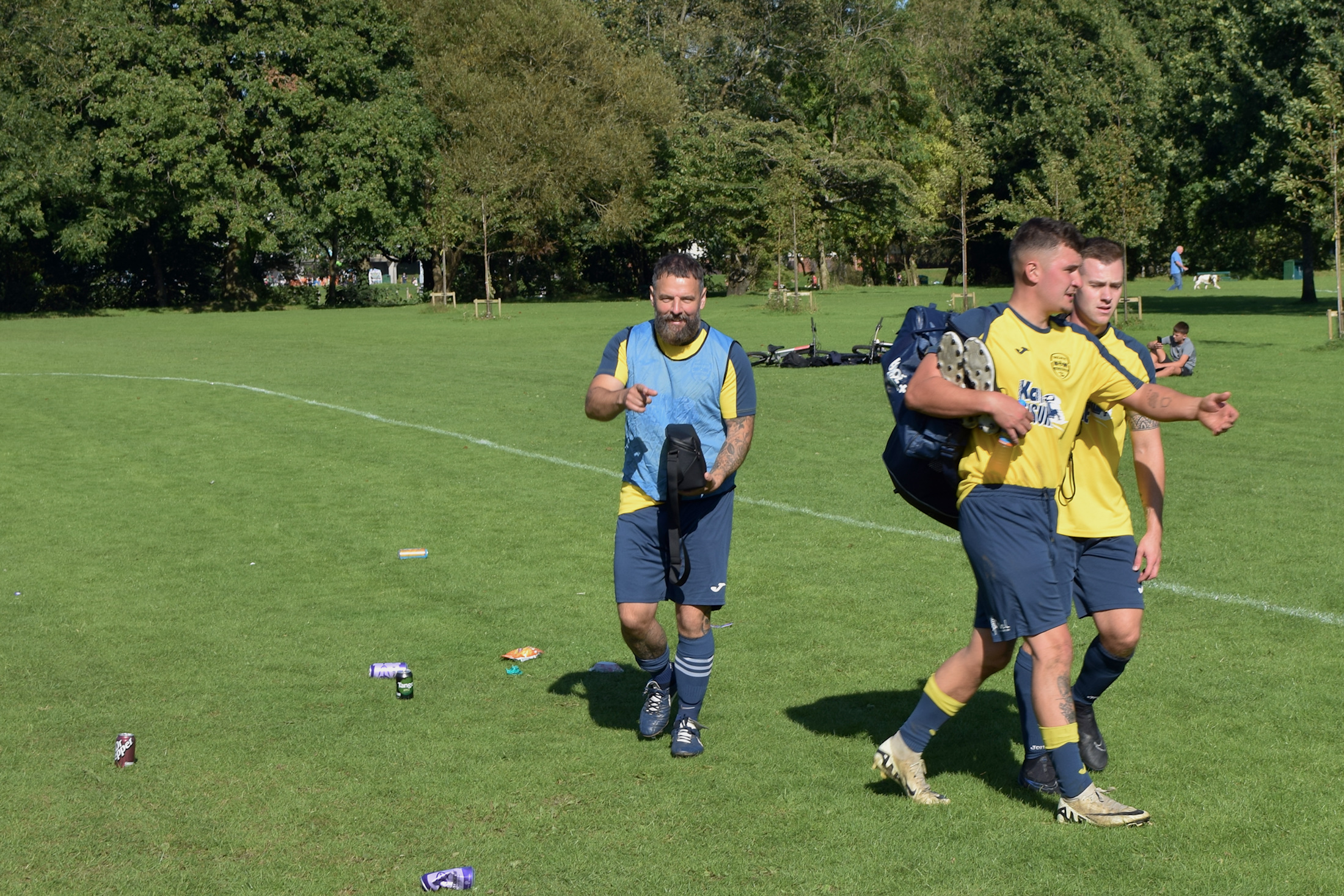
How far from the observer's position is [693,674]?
5.48 m

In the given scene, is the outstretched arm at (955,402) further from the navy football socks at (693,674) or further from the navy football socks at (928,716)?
the navy football socks at (693,674)

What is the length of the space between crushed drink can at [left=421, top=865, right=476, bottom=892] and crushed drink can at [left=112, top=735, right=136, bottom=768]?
180 cm

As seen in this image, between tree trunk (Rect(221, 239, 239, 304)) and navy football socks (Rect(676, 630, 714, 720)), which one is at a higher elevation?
tree trunk (Rect(221, 239, 239, 304))

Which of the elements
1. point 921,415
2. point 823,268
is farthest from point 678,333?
point 823,268

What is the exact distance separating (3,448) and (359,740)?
38.2 ft

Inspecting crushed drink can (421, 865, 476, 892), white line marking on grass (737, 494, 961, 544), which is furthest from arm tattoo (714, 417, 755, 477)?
white line marking on grass (737, 494, 961, 544)

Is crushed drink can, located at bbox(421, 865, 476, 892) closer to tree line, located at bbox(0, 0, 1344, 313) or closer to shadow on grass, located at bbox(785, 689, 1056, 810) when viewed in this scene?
shadow on grass, located at bbox(785, 689, 1056, 810)

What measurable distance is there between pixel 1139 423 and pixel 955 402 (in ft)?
4.14

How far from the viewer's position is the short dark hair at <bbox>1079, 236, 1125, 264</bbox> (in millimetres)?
4871

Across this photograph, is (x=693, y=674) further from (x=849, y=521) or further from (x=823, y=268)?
(x=823, y=268)

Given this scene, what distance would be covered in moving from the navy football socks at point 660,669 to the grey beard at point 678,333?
1.40m

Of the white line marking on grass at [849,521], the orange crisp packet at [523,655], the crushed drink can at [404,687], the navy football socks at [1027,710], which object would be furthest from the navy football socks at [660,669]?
the white line marking on grass at [849,521]

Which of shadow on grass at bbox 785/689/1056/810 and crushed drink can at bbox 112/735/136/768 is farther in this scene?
crushed drink can at bbox 112/735/136/768

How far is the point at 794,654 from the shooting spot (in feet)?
22.9
